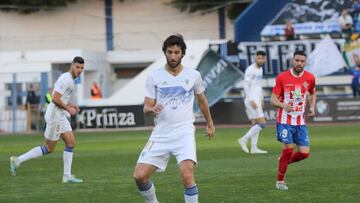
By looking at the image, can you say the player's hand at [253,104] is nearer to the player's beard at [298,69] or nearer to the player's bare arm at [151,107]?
the player's beard at [298,69]

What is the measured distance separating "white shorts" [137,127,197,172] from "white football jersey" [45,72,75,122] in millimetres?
5215

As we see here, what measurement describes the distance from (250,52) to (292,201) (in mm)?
32209

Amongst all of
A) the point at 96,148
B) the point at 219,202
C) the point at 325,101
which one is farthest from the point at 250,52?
the point at 219,202

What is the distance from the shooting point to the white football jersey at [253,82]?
2064cm

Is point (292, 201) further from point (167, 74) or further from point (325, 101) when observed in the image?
point (325, 101)

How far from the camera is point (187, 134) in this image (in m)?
9.88

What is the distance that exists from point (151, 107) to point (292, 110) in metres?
3.72

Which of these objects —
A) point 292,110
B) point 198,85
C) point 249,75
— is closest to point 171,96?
point 198,85

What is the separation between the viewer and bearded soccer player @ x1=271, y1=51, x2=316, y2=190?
13.0 m

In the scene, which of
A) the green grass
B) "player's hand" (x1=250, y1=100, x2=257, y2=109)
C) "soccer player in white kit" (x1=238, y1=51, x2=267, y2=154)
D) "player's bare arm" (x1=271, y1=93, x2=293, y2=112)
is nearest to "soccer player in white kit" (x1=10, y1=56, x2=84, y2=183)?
the green grass

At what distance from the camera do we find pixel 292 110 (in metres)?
13.0

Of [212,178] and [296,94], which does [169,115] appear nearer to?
[296,94]

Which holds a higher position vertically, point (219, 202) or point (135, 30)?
point (135, 30)

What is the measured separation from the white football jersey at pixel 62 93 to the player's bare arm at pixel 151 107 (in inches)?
202
